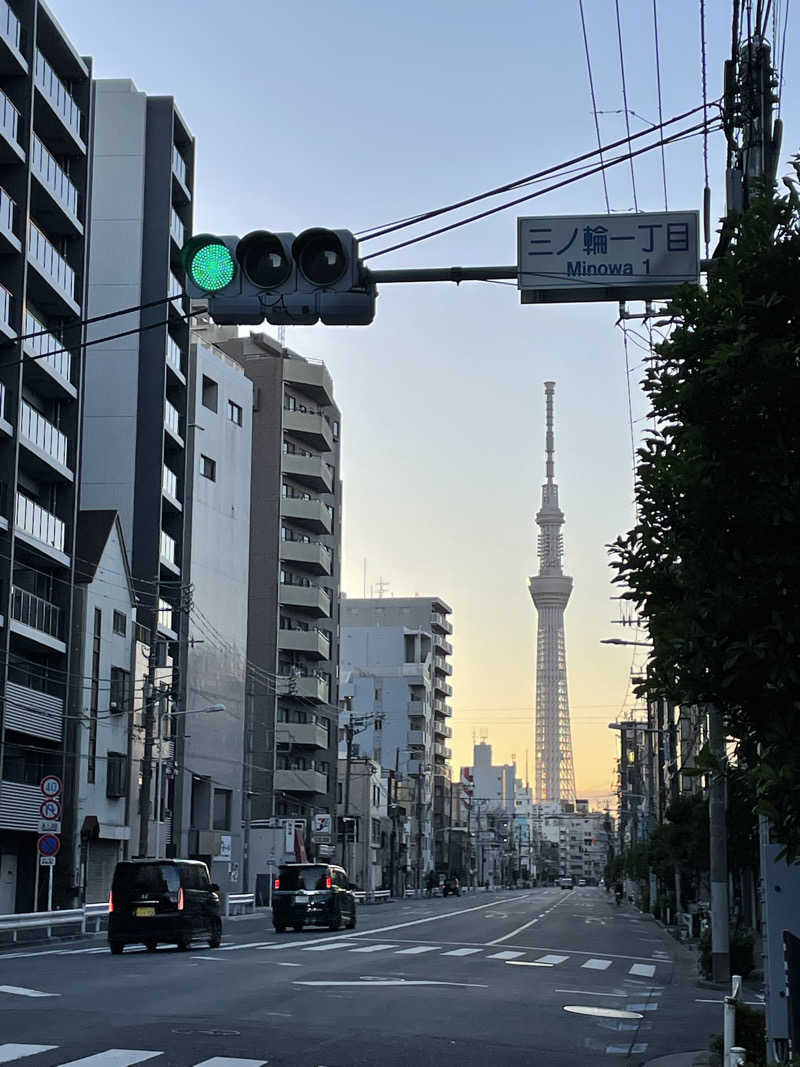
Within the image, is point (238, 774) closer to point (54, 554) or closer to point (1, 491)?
point (54, 554)

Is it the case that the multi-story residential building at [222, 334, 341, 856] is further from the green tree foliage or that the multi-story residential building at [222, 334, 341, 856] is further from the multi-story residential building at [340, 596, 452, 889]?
the green tree foliage

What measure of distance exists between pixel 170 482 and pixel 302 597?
25097 millimetres

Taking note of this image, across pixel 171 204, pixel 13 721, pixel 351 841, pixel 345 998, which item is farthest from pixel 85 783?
pixel 351 841

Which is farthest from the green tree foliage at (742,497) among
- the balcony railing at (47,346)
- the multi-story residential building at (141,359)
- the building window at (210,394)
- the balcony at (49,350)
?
the building window at (210,394)

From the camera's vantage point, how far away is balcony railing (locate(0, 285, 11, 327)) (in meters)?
47.3

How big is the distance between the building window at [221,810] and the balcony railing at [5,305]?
34.5m

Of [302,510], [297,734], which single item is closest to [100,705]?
[297,734]

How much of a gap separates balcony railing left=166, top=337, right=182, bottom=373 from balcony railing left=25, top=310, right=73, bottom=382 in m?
12.0

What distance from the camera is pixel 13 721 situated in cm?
4847

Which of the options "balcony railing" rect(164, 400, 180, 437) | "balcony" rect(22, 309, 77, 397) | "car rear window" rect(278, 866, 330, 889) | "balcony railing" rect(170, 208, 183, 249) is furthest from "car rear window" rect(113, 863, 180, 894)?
"balcony railing" rect(170, 208, 183, 249)

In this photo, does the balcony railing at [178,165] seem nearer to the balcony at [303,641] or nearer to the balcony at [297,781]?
the balcony at [303,641]

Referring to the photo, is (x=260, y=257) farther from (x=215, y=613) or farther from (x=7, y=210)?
(x=215, y=613)

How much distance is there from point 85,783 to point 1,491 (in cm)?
1359

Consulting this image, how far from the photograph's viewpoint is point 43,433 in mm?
51281
